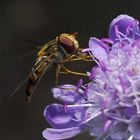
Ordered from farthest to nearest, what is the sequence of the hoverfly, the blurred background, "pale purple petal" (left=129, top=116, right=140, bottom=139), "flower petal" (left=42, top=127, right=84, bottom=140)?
the blurred background, the hoverfly, "flower petal" (left=42, top=127, right=84, bottom=140), "pale purple petal" (left=129, top=116, right=140, bottom=139)

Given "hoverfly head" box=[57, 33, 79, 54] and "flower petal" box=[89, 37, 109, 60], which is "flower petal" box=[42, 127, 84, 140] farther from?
"hoverfly head" box=[57, 33, 79, 54]

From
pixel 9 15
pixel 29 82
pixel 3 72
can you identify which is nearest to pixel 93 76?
pixel 29 82

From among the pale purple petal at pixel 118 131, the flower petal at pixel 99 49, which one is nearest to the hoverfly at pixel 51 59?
the flower petal at pixel 99 49

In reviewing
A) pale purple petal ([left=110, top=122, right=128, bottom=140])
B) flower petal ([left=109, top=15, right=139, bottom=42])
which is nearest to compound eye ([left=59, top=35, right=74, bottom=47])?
flower petal ([left=109, top=15, right=139, bottom=42])

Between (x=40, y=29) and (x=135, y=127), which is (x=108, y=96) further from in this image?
(x=40, y=29)

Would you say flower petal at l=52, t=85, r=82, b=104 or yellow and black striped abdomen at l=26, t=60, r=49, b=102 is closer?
flower petal at l=52, t=85, r=82, b=104

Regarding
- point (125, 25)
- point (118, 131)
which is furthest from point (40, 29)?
point (118, 131)
